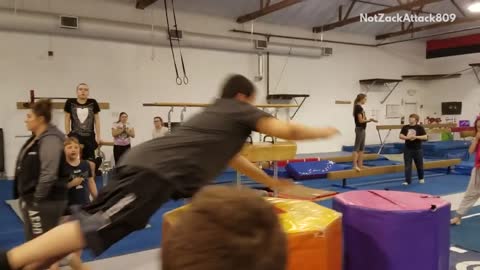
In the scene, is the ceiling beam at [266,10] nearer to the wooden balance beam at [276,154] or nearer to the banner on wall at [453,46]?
the wooden balance beam at [276,154]

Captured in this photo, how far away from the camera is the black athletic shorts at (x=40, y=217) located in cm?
262

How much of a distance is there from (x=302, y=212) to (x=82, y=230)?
1.24 meters

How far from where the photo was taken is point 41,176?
2.59 m

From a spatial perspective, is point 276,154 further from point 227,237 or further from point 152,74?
point 152,74

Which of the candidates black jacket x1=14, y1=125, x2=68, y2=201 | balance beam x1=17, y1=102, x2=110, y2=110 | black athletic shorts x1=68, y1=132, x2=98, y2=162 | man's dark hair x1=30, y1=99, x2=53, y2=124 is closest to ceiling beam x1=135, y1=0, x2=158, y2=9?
balance beam x1=17, y1=102, x2=110, y2=110

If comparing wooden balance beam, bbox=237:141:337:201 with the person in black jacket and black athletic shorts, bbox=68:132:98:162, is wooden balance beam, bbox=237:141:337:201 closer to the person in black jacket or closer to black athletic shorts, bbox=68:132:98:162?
black athletic shorts, bbox=68:132:98:162

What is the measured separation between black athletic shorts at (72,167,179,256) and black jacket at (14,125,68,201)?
0.83 metres

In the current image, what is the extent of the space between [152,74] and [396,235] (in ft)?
26.2

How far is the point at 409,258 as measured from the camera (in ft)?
8.22

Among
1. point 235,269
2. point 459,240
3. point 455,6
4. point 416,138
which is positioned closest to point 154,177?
point 235,269

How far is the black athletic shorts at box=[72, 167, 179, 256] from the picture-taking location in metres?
1.83

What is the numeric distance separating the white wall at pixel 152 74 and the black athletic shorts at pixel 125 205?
289 inches

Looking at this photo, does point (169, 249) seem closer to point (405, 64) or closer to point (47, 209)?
point (47, 209)

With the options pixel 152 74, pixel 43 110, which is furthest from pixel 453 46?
pixel 43 110
